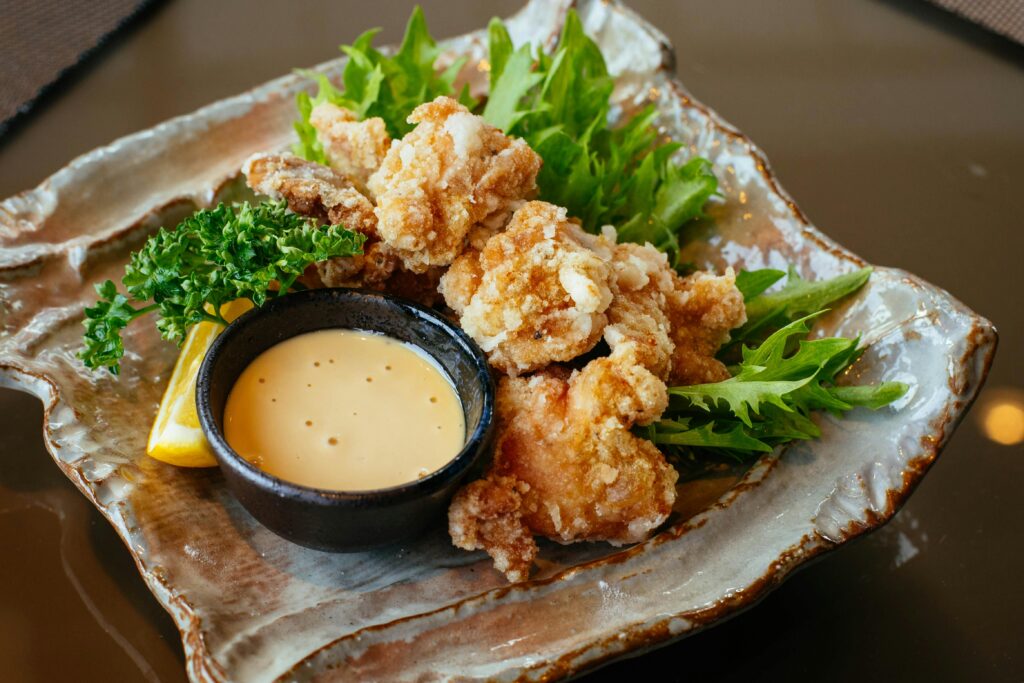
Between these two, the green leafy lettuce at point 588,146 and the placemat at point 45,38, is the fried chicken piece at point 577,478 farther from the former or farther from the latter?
the placemat at point 45,38

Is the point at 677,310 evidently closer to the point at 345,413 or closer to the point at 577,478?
the point at 577,478

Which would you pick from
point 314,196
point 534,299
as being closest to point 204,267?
point 314,196

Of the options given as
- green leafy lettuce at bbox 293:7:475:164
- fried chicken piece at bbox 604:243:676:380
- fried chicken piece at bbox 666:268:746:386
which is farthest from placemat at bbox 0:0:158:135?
fried chicken piece at bbox 666:268:746:386

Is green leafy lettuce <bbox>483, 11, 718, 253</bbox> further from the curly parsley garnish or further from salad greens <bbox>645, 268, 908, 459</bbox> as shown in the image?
the curly parsley garnish

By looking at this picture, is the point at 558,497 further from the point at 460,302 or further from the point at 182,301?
the point at 182,301

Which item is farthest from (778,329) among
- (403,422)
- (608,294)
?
(403,422)

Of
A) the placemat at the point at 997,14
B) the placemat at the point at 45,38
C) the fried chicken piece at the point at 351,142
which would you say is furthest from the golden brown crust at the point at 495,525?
the placemat at the point at 997,14
